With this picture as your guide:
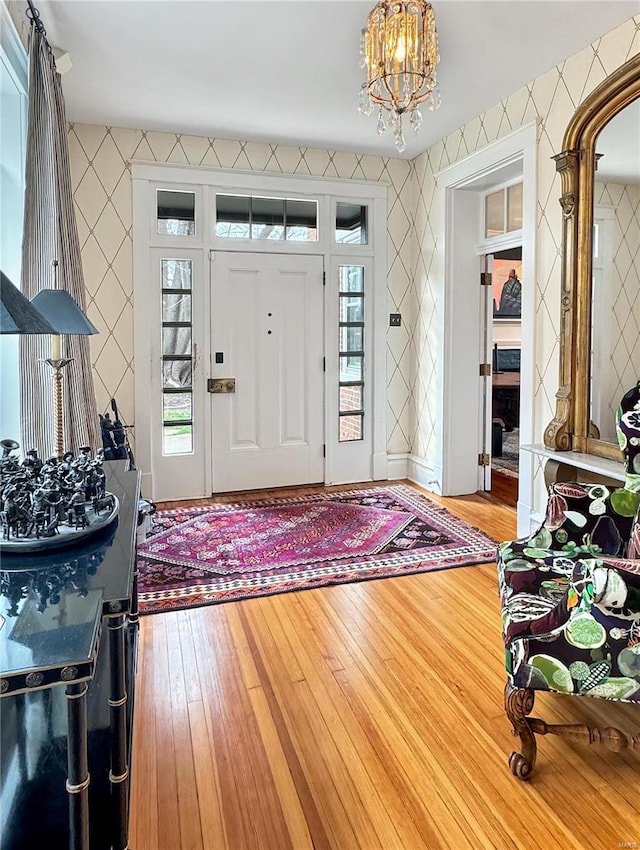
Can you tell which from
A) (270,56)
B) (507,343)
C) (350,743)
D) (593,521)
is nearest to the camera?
(350,743)

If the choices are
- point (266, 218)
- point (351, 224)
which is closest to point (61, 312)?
point (266, 218)

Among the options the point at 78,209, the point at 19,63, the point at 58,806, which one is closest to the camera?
the point at 58,806

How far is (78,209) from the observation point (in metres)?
4.18

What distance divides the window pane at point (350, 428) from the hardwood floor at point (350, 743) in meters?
2.44

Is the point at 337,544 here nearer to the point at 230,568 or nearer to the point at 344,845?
the point at 230,568

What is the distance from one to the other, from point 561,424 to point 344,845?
235 centimetres

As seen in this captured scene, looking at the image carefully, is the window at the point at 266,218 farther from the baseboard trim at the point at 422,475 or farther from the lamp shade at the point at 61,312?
the lamp shade at the point at 61,312

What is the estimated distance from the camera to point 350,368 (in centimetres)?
500

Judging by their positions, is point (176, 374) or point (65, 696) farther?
point (176, 374)

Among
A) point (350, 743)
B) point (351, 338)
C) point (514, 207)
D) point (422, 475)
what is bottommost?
point (350, 743)

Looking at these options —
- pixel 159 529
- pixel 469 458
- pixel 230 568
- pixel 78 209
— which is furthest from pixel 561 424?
pixel 78 209

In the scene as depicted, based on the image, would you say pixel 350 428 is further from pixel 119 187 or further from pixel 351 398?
A: pixel 119 187

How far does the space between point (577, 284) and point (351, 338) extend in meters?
2.18

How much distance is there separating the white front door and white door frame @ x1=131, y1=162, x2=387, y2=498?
0.09m
